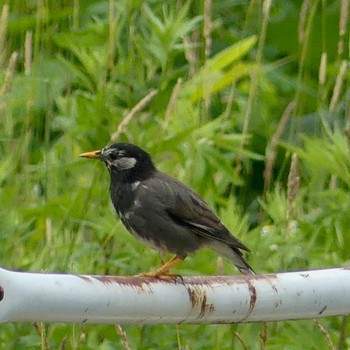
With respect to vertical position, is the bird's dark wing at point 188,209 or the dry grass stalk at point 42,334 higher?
the bird's dark wing at point 188,209

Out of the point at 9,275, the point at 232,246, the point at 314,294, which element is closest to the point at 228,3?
the point at 232,246

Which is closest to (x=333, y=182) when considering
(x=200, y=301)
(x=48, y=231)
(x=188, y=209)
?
(x=188, y=209)

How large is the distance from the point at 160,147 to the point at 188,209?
0.27 m

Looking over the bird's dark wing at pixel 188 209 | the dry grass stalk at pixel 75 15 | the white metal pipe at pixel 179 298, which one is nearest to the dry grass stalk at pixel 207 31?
the bird's dark wing at pixel 188 209

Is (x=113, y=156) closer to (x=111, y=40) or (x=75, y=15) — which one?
(x=111, y=40)

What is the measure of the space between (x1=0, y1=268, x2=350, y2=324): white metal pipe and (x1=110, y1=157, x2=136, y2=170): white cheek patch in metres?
1.55

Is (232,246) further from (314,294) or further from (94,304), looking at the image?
(94,304)

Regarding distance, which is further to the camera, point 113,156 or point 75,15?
point 75,15

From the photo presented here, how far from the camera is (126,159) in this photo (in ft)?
13.3

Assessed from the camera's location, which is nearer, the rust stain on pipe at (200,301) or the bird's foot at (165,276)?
the rust stain on pipe at (200,301)

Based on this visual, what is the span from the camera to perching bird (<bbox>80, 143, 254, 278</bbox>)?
3.83 metres

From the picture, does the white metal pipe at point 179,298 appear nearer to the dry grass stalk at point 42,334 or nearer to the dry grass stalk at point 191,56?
the dry grass stalk at point 42,334

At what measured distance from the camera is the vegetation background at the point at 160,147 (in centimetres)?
377

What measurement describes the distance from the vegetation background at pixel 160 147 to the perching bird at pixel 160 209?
0.07 metres
